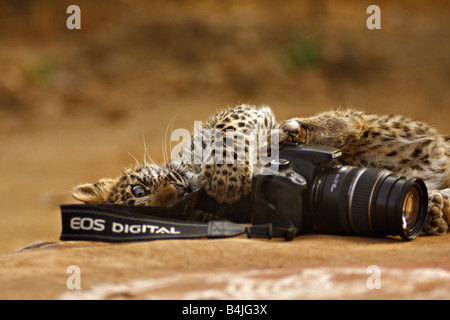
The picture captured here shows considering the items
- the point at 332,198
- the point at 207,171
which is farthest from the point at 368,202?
the point at 207,171

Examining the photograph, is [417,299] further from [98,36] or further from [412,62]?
[98,36]

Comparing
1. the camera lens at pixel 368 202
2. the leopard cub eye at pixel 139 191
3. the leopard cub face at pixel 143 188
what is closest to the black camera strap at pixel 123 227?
the leopard cub face at pixel 143 188

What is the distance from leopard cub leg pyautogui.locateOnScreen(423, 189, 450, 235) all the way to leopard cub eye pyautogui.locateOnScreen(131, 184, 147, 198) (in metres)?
2.09

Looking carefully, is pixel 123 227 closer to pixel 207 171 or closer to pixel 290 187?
pixel 207 171

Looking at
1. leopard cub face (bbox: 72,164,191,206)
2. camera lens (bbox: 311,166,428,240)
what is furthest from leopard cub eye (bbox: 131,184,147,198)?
camera lens (bbox: 311,166,428,240)

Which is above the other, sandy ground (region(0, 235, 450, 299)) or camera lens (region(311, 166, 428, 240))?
camera lens (region(311, 166, 428, 240))

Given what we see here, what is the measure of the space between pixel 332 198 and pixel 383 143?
1318 millimetres

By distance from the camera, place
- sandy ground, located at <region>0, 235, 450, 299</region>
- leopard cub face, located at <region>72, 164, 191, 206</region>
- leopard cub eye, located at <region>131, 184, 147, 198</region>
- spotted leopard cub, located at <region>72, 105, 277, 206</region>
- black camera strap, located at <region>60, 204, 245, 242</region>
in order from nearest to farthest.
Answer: sandy ground, located at <region>0, 235, 450, 299</region>
black camera strap, located at <region>60, 204, 245, 242</region>
spotted leopard cub, located at <region>72, 105, 277, 206</region>
leopard cub face, located at <region>72, 164, 191, 206</region>
leopard cub eye, located at <region>131, 184, 147, 198</region>

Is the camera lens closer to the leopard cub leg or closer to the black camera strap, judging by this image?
the leopard cub leg

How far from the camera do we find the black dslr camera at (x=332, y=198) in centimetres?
362

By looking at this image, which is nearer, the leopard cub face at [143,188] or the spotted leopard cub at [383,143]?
the leopard cub face at [143,188]

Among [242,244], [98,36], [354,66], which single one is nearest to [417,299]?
[242,244]

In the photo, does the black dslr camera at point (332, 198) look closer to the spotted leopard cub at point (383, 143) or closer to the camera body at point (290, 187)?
the camera body at point (290, 187)

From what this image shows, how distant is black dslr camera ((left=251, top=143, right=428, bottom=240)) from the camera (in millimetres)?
3621
